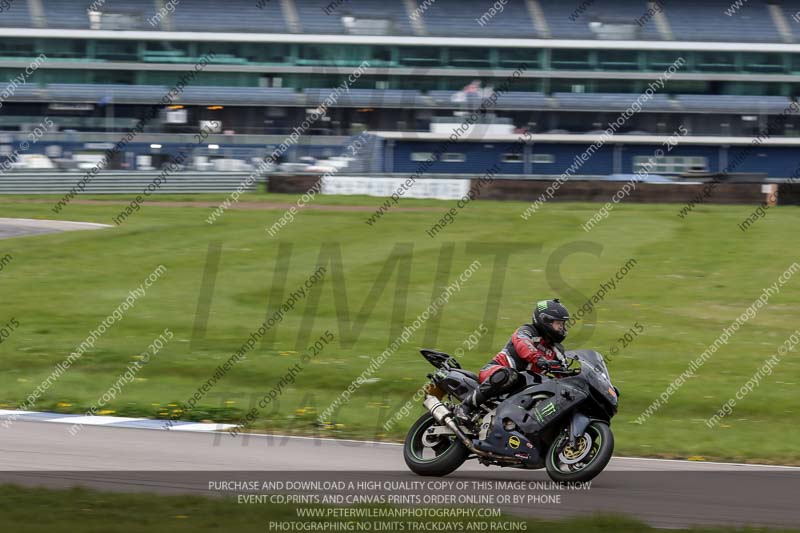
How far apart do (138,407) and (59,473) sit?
4278mm

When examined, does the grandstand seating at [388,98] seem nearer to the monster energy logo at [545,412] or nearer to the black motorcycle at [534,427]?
the black motorcycle at [534,427]

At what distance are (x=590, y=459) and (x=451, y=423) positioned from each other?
123 cm

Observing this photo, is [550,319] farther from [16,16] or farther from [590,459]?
[16,16]

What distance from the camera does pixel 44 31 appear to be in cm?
6400

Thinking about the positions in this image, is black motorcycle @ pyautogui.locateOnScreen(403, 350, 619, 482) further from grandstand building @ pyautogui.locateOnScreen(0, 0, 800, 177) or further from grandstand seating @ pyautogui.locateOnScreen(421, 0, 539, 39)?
grandstand seating @ pyautogui.locateOnScreen(421, 0, 539, 39)

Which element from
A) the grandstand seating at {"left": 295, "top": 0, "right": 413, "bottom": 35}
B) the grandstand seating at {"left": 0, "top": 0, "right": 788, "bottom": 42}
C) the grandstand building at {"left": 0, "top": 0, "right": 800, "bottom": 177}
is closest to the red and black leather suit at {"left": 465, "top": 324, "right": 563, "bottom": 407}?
the grandstand building at {"left": 0, "top": 0, "right": 800, "bottom": 177}

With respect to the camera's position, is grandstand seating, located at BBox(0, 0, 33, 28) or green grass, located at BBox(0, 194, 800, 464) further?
grandstand seating, located at BBox(0, 0, 33, 28)

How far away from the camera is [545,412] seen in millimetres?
9141

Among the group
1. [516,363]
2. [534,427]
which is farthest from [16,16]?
[534,427]

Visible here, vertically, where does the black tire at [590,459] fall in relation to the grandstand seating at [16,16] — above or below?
below

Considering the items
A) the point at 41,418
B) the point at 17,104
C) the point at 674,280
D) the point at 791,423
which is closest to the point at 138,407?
the point at 41,418

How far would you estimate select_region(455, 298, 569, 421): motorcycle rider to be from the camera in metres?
9.45

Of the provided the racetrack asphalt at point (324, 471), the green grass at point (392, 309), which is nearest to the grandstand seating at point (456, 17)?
the green grass at point (392, 309)

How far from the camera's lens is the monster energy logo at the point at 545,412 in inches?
358
